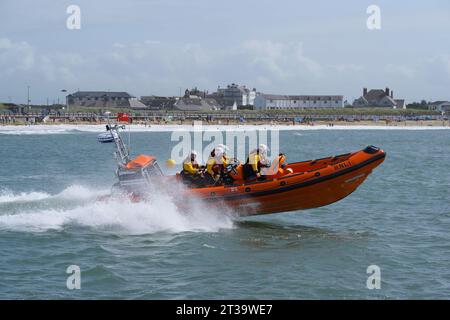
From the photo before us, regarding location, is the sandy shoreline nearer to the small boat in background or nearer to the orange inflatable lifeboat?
the small boat in background

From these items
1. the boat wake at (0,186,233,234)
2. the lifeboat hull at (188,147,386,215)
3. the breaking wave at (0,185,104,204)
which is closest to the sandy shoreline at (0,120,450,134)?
the breaking wave at (0,185,104,204)

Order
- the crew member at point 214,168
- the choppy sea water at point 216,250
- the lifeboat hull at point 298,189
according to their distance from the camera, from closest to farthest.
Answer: the choppy sea water at point 216,250 < the lifeboat hull at point 298,189 < the crew member at point 214,168

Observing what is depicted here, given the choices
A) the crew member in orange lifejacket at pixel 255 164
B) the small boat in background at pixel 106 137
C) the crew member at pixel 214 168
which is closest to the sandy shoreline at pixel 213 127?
the small boat in background at pixel 106 137

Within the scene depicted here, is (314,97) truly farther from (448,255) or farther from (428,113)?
(448,255)

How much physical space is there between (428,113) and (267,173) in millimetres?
105983

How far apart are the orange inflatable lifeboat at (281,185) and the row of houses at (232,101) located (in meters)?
95.3

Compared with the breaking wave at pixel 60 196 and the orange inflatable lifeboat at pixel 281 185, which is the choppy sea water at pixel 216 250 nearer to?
the breaking wave at pixel 60 196

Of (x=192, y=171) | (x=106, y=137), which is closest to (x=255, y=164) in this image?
(x=192, y=171)

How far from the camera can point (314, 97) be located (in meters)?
128

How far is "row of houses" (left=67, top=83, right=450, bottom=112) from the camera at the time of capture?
11175 centimetres

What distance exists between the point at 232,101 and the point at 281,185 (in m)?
115

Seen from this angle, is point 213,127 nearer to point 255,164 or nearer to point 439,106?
point 255,164

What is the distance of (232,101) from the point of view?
12862 cm

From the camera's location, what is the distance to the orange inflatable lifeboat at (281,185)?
14.4m
